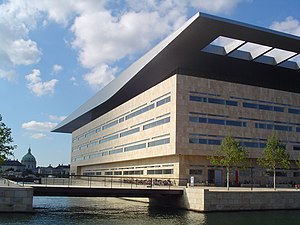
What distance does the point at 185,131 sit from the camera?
52125mm

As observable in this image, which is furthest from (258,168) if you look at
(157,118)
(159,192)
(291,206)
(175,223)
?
(175,223)

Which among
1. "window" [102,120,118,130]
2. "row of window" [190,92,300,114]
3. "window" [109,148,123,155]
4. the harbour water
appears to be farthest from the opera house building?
the harbour water

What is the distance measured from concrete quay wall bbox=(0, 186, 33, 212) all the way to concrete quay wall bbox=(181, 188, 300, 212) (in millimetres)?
13359

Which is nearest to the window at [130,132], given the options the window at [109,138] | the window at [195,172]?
the window at [109,138]

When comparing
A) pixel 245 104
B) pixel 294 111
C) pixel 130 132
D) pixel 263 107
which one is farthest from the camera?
pixel 130 132

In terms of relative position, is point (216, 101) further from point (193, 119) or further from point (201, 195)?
point (201, 195)

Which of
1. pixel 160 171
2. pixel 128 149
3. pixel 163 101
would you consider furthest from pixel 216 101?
pixel 128 149

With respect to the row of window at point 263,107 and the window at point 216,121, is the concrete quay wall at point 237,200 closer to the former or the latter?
the window at point 216,121

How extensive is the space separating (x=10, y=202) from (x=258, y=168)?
37070mm

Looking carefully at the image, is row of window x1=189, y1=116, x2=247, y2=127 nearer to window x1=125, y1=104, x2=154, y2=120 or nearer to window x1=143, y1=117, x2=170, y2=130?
window x1=143, y1=117, x2=170, y2=130

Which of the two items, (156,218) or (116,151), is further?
(116,151)

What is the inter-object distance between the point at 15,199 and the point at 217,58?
36.3 meters

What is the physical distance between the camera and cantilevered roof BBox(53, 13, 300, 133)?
4891cm

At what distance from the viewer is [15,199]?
29312 mm
